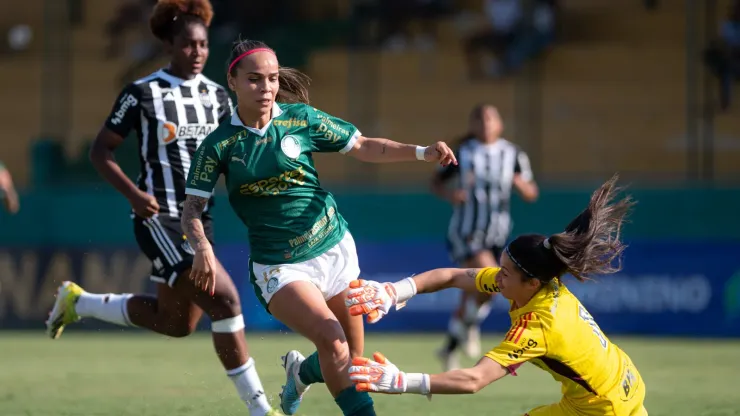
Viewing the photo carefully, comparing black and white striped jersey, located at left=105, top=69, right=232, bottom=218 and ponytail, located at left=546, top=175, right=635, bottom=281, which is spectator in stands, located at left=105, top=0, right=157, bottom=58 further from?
Answer: ponytail, located at left=546, top=175, right=635, bottom=281

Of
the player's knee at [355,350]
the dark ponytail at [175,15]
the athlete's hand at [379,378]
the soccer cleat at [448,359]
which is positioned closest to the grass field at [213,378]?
the soccer cleat at [448,359]

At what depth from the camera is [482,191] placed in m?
11.8

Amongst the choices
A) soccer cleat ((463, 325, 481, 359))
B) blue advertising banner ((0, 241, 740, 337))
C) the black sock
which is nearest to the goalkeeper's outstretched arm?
the black sock

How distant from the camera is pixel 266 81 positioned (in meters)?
5.93

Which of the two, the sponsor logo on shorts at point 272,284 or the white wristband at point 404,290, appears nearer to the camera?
the white wristband at point 404,290

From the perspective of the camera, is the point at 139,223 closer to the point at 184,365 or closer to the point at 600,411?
the point at 600,411

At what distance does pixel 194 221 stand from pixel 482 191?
6.30 metres

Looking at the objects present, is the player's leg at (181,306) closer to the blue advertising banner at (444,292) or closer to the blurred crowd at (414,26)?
the blue advertising banner at (444,292)

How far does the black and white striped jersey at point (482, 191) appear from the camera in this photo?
11.6 m

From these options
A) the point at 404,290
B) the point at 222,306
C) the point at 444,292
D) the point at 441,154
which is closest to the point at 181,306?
the point at 222,306

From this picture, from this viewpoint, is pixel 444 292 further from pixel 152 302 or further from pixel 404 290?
pixel 404 290

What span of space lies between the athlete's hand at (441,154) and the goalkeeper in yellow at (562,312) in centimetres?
60

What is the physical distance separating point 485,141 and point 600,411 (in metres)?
6.19

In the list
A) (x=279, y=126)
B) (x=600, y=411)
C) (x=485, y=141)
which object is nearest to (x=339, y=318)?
(x=279, y=126)
